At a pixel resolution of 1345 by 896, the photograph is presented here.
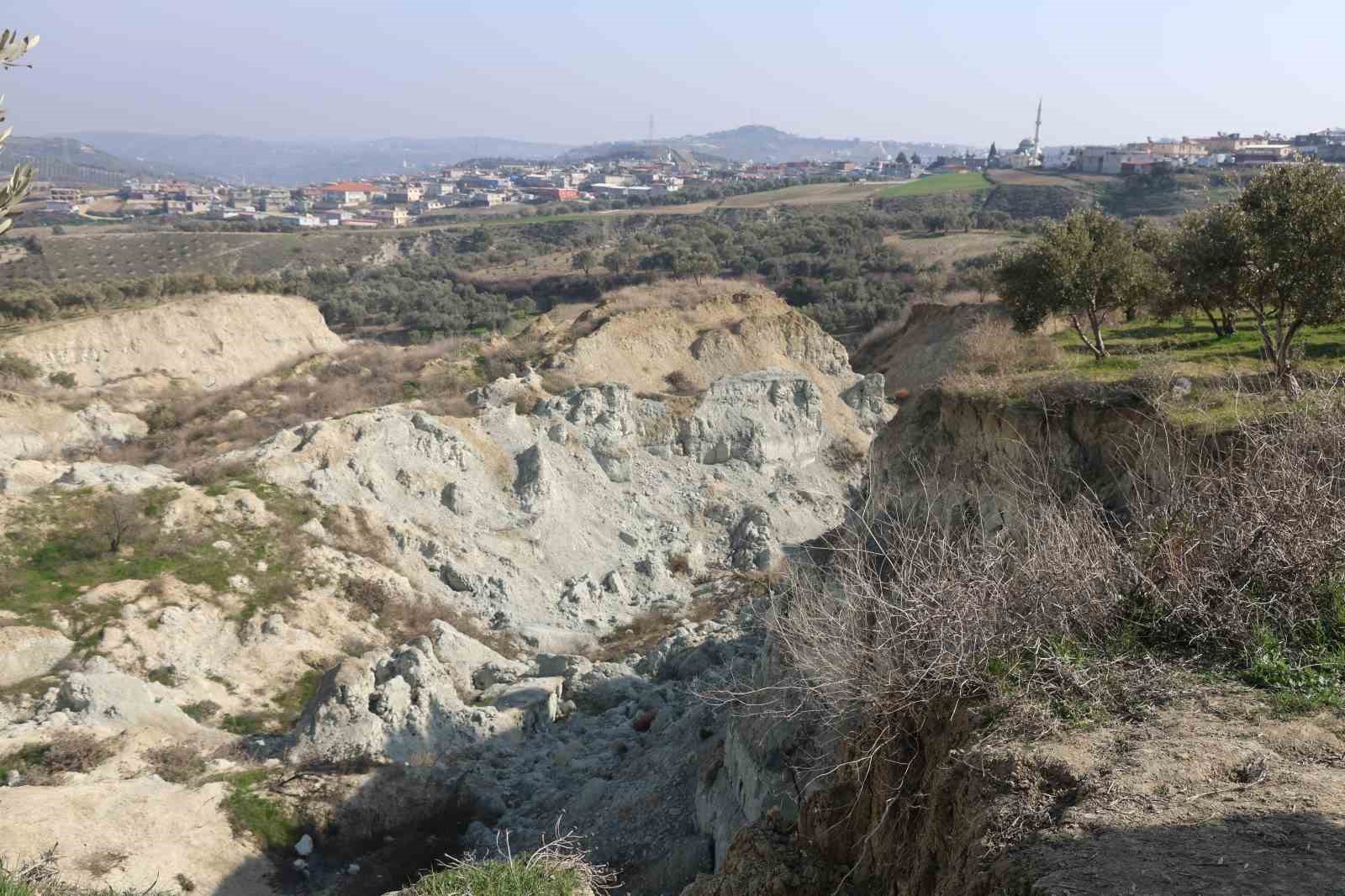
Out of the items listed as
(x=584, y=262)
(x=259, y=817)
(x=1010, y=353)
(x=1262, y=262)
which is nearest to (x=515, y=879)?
(x=259, y=817)

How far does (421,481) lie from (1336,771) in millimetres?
20220

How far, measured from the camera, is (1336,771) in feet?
15.9

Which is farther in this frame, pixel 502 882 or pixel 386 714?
pixel 386 714

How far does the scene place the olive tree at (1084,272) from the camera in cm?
1944

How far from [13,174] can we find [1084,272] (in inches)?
721

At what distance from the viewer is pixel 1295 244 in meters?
13.2

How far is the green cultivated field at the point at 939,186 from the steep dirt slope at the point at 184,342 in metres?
67.2

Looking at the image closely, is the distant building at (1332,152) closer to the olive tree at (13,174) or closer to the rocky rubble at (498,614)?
the rocky rubble at (498,614)

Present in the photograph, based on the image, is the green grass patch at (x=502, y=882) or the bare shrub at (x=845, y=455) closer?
the green grass patch at (x=502, y=882)

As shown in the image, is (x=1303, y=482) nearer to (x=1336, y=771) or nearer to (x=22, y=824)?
(x=1336, y=771)

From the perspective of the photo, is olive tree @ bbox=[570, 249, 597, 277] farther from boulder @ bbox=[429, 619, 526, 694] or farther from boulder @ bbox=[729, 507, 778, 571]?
boulder @ bbox=[429, 619, 526, 694]

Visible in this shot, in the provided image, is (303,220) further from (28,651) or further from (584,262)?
(28,651)

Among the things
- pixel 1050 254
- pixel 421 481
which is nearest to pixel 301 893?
pixel 421 481

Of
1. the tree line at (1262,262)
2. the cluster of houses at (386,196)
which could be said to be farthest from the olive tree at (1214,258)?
the cluster of houses at (386,196)
